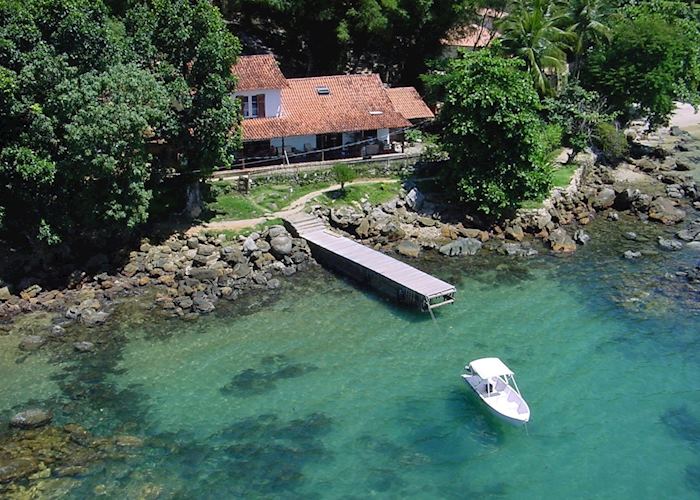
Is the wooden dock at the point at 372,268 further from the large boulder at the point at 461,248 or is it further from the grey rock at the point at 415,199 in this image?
the grey rock at the point at 415,199

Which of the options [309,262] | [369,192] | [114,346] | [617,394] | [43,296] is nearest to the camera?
[617,394]

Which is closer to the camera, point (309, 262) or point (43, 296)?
point (43, 296)

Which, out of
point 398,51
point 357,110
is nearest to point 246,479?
point 357,110

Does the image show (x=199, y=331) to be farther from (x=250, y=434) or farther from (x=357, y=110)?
(x=357, y=110)

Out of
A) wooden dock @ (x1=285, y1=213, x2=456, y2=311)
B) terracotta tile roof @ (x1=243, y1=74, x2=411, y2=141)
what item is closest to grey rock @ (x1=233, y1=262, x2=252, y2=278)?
wooden dock @ (x1=285, y1=213, x2=456, y2=311)

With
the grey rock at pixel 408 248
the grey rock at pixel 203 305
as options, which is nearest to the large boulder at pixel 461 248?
the grey rock at pixel 408 248

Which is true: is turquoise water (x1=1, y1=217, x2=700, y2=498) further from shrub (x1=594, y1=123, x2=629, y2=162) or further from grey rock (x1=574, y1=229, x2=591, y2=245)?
shrub (x1=594, y1=123, x2=629, y2=162)

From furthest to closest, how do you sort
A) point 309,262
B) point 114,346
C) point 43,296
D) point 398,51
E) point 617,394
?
point 398,51 → point 309,262 → point 43,296 → point 114,346 → point 617,394
